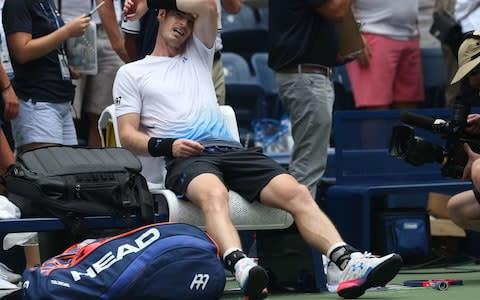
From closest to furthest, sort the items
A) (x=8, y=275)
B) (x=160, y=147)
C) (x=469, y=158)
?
(x=160, y=147) < (x=469, y=158) < (x=8, y=275)

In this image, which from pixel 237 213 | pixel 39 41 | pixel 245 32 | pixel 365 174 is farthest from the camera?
pixel 245 32

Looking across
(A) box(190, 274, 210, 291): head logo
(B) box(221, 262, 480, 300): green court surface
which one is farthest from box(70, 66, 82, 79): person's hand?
(A) box(190, 274, 210, 291): head logo

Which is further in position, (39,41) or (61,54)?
(61,54)

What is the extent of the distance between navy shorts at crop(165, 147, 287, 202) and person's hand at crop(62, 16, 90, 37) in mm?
1041

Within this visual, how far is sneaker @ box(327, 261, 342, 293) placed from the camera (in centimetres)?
657

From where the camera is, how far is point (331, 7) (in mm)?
7688

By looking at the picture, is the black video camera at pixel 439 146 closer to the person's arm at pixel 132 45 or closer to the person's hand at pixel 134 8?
the person's hand at pixel 134 8

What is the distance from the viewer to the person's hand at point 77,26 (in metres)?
7.04

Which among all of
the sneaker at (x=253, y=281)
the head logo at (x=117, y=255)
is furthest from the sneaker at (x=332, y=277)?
the head logo at (x=117, y=255)

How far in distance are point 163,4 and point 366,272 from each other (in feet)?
5.95

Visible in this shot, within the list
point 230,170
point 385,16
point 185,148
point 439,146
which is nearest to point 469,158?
point 439,146

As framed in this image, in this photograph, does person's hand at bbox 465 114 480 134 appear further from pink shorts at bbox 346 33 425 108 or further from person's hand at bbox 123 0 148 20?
pink shorts at bbox 346 33 425 108

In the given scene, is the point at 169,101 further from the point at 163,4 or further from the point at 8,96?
the point at 8,96

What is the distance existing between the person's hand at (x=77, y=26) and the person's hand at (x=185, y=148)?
110 centimetres
